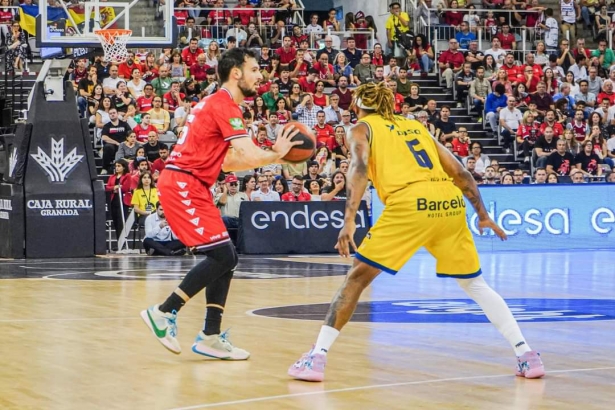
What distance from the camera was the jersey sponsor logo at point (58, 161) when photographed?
66.4 ft

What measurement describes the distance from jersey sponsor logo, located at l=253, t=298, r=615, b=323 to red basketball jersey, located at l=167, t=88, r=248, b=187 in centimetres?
297

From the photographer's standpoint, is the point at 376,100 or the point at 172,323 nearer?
the point at 376,100

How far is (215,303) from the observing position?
8.18 metres

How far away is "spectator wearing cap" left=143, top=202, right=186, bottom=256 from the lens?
20484 mm

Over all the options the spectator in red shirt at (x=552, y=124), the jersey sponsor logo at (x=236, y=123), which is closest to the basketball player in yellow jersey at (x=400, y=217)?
the jersey sponsor logo at (x=236, y=123)

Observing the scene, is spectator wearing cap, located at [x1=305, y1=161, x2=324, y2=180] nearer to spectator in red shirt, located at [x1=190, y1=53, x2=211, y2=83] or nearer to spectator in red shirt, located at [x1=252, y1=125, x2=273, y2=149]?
spectator in red shirt, located at [x1=252, y1=125, x2=273, y2=149]

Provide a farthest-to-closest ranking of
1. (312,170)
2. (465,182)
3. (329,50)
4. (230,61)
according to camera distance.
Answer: (329,50)
(312,170)
(230,61)
(465,182)

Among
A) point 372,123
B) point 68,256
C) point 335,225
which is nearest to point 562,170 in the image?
point 335,225

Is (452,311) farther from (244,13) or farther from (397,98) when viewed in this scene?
(244,13)

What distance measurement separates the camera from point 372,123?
7523mm

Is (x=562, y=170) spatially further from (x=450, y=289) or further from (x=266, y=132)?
(x=450, y=289)

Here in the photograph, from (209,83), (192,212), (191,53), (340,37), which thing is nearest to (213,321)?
(192,212)

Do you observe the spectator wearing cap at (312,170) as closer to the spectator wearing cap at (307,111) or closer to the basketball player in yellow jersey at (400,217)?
the spectator wearing cap at (307,111)

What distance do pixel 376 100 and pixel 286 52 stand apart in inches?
789
